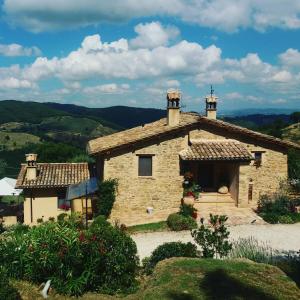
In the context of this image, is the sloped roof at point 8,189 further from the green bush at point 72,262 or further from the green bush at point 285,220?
the green bush at point 285,220

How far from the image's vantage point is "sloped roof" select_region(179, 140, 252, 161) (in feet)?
80.9

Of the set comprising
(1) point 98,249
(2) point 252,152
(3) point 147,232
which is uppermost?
(2) point 252,152

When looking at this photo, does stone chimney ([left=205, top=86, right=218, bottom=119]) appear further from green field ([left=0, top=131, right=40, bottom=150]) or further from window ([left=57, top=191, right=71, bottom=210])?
green field ([left=0, top=131, right=40, bottom=150])

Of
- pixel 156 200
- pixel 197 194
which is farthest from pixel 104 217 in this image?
pixel 197 194

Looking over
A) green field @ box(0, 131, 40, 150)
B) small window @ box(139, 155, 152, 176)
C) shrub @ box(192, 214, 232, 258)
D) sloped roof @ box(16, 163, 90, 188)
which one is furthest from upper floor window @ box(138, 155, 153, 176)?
green field @ box(0, 131, 40, 150)

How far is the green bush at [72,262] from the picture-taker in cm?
1348

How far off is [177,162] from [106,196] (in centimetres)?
474

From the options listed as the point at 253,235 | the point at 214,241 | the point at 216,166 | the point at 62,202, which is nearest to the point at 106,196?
the point at 62,202

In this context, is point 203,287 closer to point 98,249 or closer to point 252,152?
point 98,249

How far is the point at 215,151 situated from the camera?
998 inches

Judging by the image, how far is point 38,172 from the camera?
1193 inches

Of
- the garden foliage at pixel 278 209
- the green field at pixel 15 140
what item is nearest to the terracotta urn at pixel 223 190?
the garden foliage at pixel 278 209

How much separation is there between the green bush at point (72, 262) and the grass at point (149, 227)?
8305mm

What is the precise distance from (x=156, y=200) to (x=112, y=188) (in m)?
2.79
